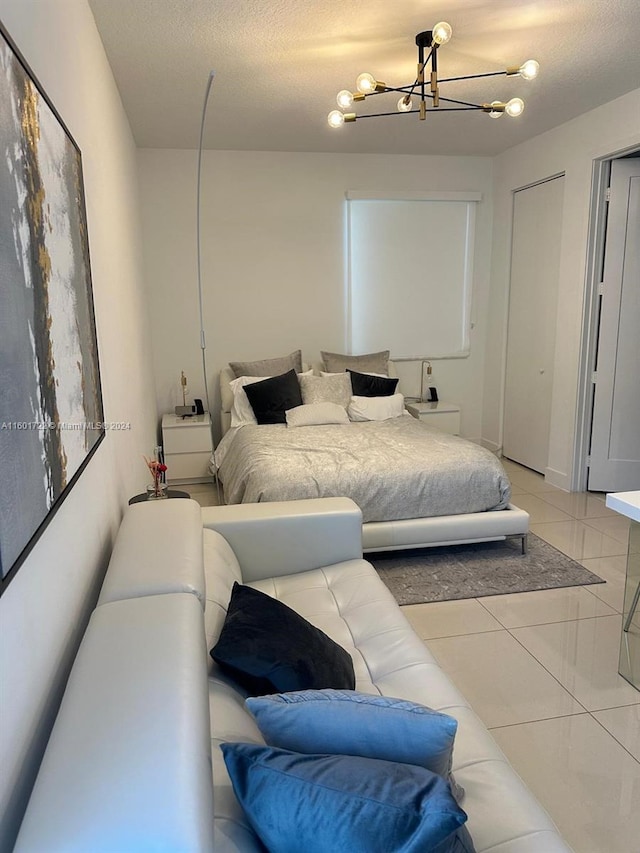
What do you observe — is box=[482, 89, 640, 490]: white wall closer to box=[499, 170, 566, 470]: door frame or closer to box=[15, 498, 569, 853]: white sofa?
box=[499, 170, 566, 470]: door frame

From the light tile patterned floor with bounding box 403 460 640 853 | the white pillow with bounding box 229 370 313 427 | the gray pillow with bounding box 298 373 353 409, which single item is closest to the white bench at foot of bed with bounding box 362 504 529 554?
the light tile patterned floor with bounding box 403 460 640 853

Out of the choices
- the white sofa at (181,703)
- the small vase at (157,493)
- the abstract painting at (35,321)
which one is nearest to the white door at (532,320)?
the white sofa at (181,703)

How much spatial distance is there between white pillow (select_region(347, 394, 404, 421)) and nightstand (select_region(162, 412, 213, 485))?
3.78ft

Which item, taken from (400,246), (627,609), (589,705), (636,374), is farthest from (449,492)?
(400,246)

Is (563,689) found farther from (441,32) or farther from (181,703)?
(441,32)

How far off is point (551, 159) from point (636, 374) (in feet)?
5.71

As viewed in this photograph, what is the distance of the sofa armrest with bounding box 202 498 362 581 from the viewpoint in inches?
87.5

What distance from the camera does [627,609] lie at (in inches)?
89.0

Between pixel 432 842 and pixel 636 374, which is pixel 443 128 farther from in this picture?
pixel 432 842

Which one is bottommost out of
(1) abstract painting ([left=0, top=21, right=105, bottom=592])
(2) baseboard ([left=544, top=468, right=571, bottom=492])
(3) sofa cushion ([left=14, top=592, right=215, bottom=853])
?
(2) baseboard ([left=544, top=468, right=571, bottom=492])

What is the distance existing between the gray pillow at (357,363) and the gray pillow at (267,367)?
26 centimetres

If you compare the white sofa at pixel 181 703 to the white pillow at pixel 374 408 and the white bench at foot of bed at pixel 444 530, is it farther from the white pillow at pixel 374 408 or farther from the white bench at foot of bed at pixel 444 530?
the white pillow at pixel 374 408

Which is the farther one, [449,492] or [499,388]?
[499,388]

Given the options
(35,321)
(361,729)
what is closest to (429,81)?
(35,321)
